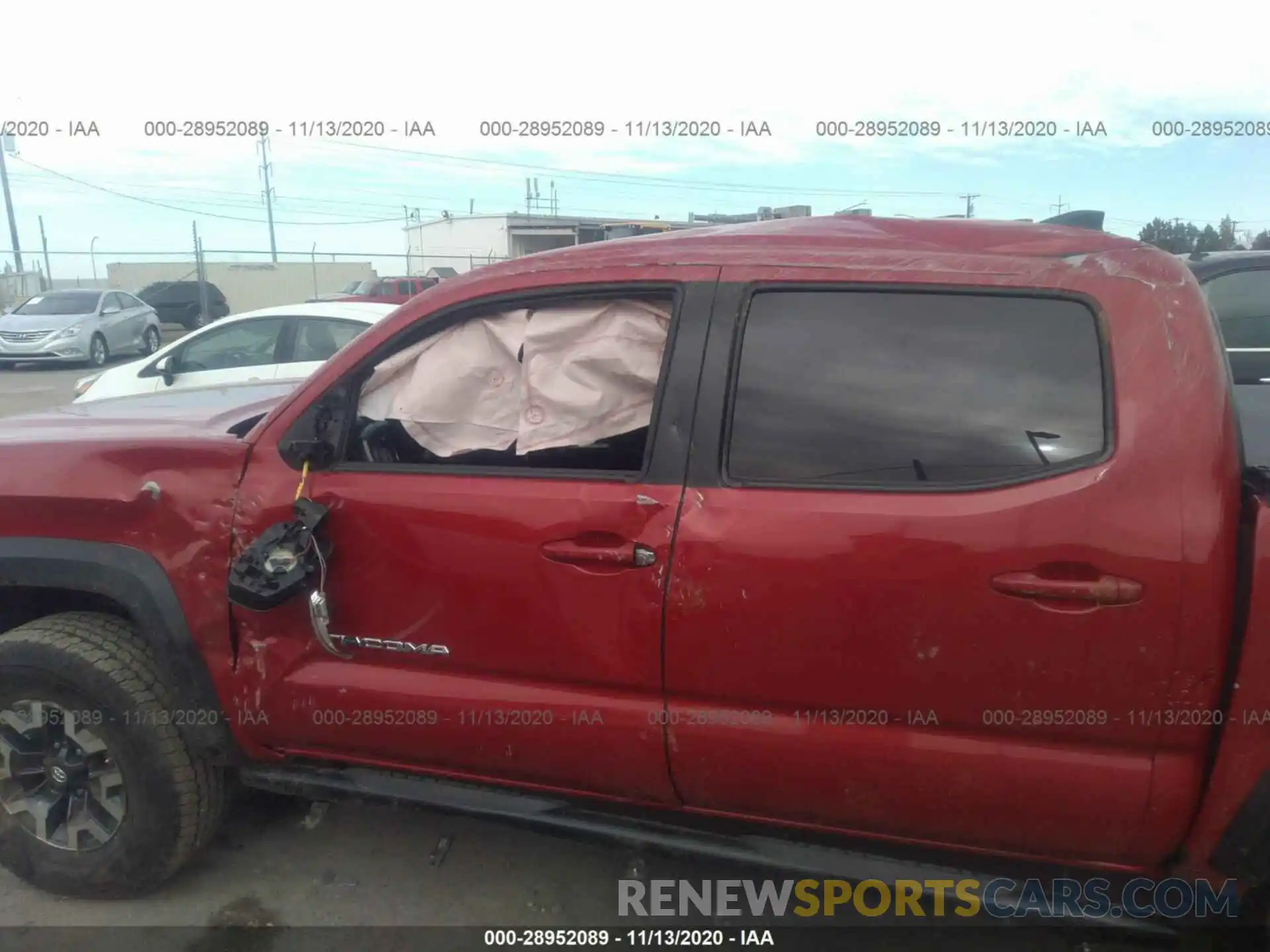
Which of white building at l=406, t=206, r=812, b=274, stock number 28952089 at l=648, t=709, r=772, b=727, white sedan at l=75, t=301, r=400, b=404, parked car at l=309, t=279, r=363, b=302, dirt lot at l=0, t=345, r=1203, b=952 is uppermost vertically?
white building at l=406, t=206, r=812, b=274

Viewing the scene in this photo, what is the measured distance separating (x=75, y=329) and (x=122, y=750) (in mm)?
17782

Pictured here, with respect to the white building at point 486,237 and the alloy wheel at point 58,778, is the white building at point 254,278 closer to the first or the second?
the white building at point 486,237

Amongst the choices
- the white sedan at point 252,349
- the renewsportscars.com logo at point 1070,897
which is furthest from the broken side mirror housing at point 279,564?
the white sedan at point 252,349

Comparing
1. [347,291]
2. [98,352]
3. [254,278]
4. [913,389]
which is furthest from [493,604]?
[254,278]

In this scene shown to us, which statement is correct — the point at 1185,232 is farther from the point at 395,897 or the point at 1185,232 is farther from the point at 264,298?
the point at 264,298

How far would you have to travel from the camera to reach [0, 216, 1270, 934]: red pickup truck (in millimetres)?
1999

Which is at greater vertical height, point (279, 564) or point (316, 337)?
point (316, 337)

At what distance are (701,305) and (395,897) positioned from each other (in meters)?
2.04

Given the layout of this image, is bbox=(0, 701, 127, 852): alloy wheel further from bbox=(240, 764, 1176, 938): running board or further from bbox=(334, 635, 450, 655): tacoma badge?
bbox=(334, 635, 450, 655): tacoma badge

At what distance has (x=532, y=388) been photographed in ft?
8.28

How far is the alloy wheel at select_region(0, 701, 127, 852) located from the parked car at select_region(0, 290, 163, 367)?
17.3m

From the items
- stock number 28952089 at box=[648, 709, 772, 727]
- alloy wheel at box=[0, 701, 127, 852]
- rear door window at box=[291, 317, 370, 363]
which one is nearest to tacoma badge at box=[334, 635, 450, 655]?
stock number 28952089 at box=[648, 709, 772, 727]

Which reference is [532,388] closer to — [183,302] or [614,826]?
[614,826]

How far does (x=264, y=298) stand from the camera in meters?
28.4
